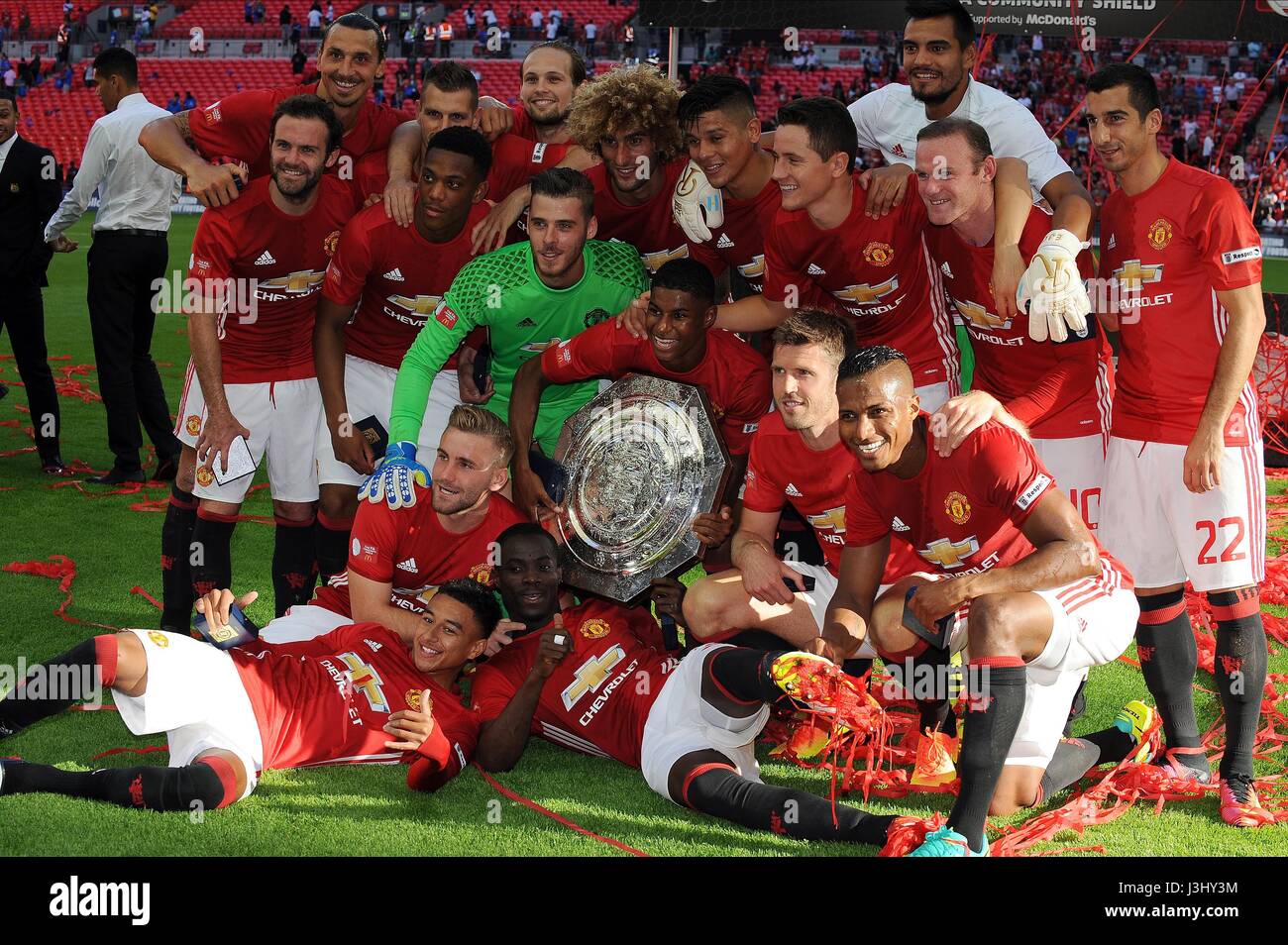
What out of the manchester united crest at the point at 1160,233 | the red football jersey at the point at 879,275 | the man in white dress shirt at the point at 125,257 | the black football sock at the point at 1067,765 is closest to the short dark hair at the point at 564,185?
the red football jersey at the point at 879,275

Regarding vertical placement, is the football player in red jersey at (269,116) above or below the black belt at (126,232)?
above

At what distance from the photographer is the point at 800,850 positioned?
3.77 metres

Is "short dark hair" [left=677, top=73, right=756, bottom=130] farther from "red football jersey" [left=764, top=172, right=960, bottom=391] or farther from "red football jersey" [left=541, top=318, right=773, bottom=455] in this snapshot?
"red football jersey" [left=541, top=318, right=773, bottom=455]

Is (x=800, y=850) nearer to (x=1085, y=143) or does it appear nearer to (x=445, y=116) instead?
(x=445, y=116)

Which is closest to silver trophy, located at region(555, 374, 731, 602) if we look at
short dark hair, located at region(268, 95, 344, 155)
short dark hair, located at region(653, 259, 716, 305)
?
short dark hair, located at region(653, 259, 716, 305)

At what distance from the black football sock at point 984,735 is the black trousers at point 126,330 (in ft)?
20.4

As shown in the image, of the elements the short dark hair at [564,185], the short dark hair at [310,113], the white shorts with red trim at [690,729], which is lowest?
the white shorts with red trim at [690,729]

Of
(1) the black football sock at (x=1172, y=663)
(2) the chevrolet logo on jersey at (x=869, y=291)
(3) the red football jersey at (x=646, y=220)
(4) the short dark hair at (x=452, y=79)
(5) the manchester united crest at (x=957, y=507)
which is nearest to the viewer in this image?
(5) the manchester united crest at (x=957, y=507)

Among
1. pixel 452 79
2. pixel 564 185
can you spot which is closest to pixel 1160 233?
pixel 564 185

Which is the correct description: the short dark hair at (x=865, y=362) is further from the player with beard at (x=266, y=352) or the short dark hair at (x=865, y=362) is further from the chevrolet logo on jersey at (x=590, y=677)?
the player with beard at (x=266, y=352)

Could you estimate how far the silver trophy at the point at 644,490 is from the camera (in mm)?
4910

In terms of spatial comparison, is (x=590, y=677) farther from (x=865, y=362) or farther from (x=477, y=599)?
(x=865, y=362)

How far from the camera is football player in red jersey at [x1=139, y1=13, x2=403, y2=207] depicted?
18.2 feet

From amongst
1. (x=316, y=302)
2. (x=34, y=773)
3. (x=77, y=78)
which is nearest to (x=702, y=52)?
(x=77, y=78)
